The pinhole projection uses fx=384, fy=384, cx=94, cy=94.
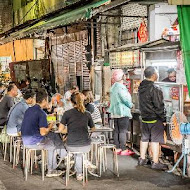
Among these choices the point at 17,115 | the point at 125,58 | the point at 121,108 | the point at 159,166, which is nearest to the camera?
the point at 159,166

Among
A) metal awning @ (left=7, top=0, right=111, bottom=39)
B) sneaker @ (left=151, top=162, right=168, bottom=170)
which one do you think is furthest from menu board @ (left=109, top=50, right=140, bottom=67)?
sneaker @ (left=151, top=162, right=168, bottom=170)

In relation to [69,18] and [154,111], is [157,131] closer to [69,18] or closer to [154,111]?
[154,111]

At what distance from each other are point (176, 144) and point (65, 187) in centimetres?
310

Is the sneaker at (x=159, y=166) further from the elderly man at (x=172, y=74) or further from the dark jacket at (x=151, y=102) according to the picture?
the elderly man at (x=172, y=74)

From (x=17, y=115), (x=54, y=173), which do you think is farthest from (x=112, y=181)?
(x=17, y=115)

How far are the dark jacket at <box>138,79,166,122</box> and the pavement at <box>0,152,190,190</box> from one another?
1.34m

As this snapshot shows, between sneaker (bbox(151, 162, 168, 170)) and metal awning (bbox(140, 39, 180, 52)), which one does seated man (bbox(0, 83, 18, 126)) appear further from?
sneaker (bbox(151, 162, 168, 170))

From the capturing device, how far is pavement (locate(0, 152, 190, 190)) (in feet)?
26.9

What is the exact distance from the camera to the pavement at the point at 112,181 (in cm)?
819

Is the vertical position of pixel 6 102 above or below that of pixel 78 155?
above

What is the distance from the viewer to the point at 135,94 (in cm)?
1252

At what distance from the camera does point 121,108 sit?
11117mm

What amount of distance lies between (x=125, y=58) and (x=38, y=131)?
192 inches

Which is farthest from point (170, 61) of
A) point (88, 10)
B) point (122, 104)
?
point (88, 10)
